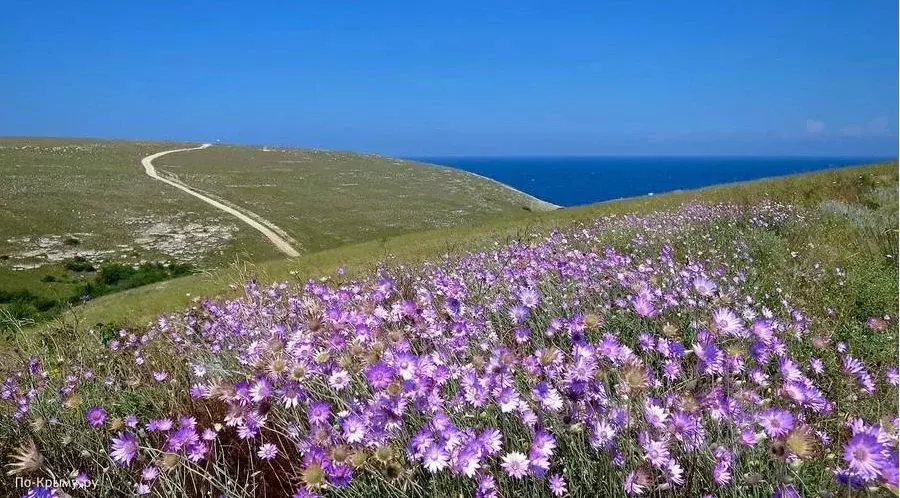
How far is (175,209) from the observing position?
5147 centimetres

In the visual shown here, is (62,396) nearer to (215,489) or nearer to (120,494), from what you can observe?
(120,494)

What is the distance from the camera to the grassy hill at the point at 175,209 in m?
37.0

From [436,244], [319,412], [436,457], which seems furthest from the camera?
[436,244]

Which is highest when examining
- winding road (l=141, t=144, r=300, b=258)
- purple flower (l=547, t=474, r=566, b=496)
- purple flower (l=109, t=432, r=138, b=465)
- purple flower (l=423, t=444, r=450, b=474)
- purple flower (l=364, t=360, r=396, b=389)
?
purple flower (l=364, t=360, r=396, b=389)

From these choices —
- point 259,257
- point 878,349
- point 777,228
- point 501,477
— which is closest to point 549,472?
point 501,477

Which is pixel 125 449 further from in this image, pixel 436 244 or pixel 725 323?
pixel 436 244

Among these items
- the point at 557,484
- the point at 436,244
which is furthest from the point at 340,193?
the point at 557,484

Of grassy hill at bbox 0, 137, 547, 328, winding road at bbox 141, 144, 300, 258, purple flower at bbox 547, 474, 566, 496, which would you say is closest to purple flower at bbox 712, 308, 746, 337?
purple flower at bbox 547, 474, 566, 496

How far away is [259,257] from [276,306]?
38052mm

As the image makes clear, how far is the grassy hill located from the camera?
37.0m

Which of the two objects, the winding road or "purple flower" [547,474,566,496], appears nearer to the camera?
"purple flower" [547,474,566,496]

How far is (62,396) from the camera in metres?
4.32

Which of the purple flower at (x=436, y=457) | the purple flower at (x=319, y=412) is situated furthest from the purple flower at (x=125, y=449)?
the purple flower at (x=436, y=457)

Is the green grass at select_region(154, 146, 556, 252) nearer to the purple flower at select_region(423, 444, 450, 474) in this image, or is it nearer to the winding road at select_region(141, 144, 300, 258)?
the winding road at select_region(141, 144, 300, 258)
